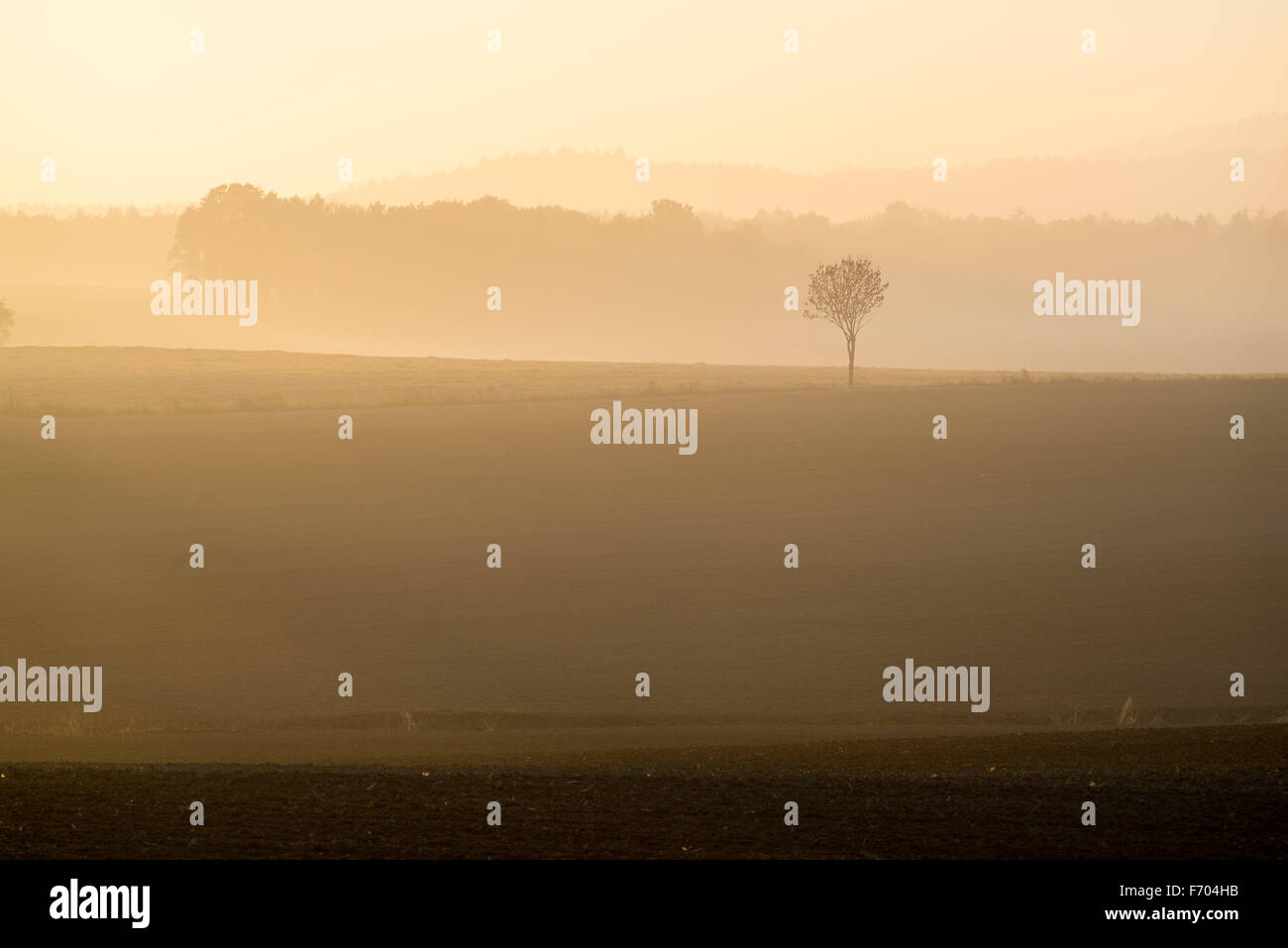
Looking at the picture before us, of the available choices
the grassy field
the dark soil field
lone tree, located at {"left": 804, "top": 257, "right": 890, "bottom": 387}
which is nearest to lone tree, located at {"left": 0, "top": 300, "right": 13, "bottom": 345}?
the grassy field

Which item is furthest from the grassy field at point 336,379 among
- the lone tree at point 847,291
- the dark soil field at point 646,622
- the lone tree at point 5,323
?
the lone tree at point 5,323

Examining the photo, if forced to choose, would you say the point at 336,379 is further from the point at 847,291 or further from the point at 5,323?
the point at 5,323

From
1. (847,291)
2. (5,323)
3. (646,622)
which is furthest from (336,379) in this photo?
(646,622)

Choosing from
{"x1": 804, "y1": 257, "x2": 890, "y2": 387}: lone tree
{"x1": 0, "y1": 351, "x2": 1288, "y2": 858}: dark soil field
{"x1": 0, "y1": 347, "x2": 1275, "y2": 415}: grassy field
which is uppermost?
{"x1": 804, "y1": 257, "x2": 890, "y2": 387}: lone tree

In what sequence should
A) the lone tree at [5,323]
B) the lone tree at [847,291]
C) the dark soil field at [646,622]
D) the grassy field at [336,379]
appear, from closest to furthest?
the dark soil field at [646,622] → the grassy field at [336,379] → the lone tree at [847,291] → the lone tree at [5,323]

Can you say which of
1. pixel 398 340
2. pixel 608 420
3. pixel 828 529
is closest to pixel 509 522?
pixel 828 529

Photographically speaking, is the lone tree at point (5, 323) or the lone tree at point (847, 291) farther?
the lone tree at point (5, 323)

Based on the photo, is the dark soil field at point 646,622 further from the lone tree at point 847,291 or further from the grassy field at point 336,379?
the lone tree at point 847,291

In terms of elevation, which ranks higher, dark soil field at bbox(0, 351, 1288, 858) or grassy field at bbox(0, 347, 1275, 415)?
grassy field at bbox(0, 347, 1275, 415)

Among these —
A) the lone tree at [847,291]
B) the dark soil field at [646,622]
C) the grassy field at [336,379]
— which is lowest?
the dark soil field at [646,622]

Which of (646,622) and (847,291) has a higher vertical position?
(847,291)

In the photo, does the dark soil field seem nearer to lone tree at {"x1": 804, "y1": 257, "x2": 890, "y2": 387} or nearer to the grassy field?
the grassy field
